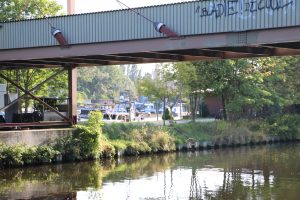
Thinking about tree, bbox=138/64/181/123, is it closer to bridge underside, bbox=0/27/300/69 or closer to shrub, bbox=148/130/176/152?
shrub, bbox=148/130/176/152

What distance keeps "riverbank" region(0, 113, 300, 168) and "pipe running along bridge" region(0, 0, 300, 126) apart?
4853mm

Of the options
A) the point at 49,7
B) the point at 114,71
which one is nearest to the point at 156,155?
the point at 49,7

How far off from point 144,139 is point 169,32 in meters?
15.9

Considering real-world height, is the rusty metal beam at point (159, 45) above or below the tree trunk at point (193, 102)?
above

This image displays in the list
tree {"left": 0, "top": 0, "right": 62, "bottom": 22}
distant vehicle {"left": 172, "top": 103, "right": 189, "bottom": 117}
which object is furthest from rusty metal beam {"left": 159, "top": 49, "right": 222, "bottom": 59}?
distant vehicle {"left": 172, "top": 103, "right": 189, "bottom": 117}

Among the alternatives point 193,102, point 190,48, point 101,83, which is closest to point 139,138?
point 190,48

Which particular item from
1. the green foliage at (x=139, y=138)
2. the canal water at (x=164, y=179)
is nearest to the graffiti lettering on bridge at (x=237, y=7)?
the canal water at (x=164, y=179)

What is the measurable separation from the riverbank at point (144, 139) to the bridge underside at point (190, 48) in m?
4.78

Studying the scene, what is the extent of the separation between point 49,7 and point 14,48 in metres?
13.2

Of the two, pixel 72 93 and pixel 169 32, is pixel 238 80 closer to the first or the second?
pixel 72 93

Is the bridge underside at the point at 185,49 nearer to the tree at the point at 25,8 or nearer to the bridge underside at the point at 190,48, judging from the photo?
the bridge underside at the point at 190,48

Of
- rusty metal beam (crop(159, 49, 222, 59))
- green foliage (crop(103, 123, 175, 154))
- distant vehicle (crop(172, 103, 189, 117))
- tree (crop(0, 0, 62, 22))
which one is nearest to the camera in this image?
rusty metal beam (crop(159, 49, 222, 59))

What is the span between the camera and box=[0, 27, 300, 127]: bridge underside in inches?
871

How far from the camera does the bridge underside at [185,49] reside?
22.1 metres
